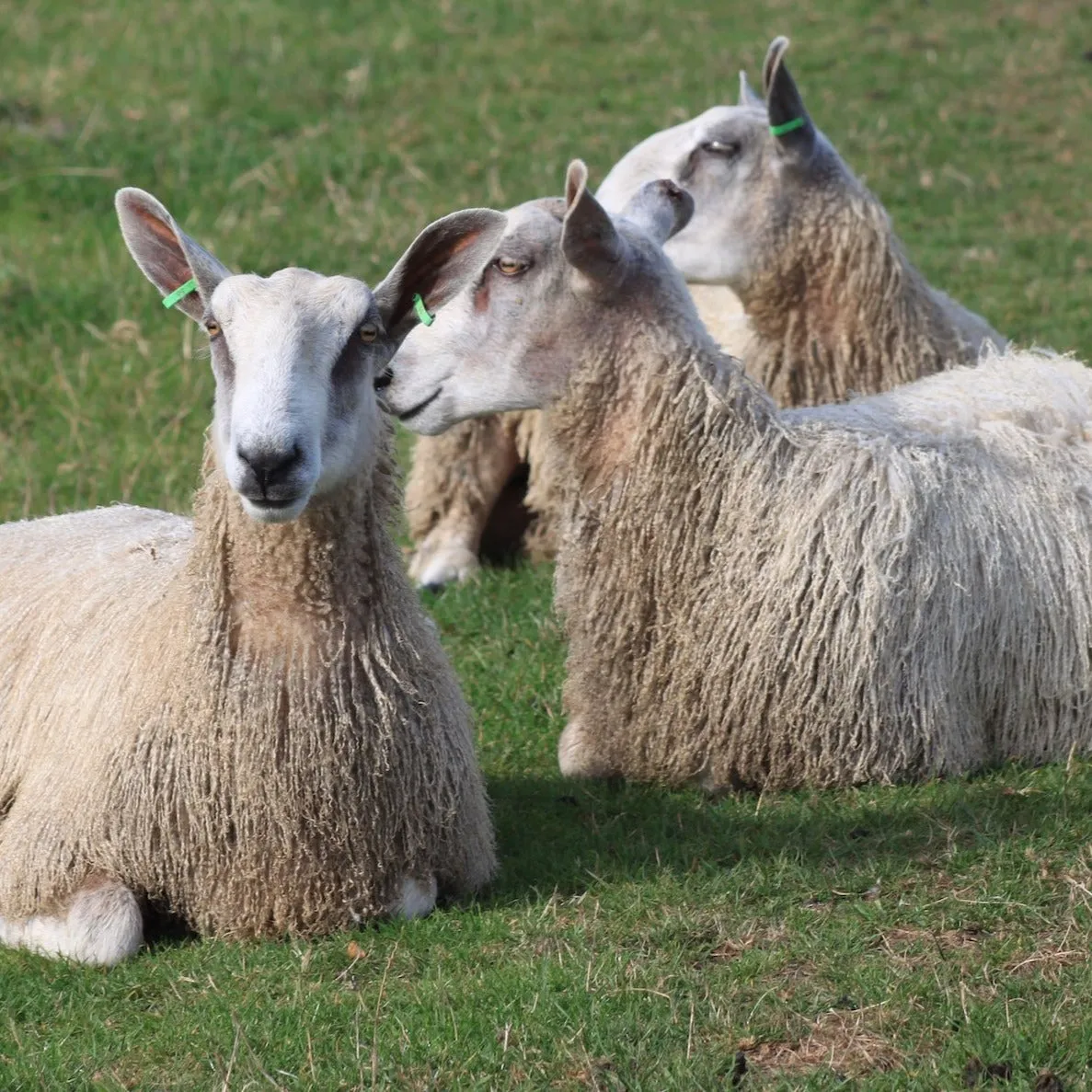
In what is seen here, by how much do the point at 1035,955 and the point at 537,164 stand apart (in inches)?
319

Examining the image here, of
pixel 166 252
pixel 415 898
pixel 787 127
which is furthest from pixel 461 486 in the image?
pixel 415 898

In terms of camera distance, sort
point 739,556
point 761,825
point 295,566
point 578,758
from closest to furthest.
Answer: point 295,566 < point 761,825 < point 739,556 < point 578,758

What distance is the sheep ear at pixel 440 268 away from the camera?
15.1 ft

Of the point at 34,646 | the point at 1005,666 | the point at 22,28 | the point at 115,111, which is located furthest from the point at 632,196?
the point at 22,28

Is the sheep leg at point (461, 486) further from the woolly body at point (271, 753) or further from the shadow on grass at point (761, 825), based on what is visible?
the woolly body at point (271, 753)

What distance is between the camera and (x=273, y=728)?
4355 mm

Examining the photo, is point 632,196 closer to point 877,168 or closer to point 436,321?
point 436,321

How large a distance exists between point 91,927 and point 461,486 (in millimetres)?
3556

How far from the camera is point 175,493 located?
7.82 m

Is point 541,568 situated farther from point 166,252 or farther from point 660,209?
point 166,252

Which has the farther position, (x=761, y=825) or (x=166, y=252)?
(x=761, y=825)

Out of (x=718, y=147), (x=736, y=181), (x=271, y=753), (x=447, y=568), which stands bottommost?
(x=447, y=568)

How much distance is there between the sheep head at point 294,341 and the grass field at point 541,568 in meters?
1.07

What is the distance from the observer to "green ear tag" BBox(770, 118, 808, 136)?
22.9ft
